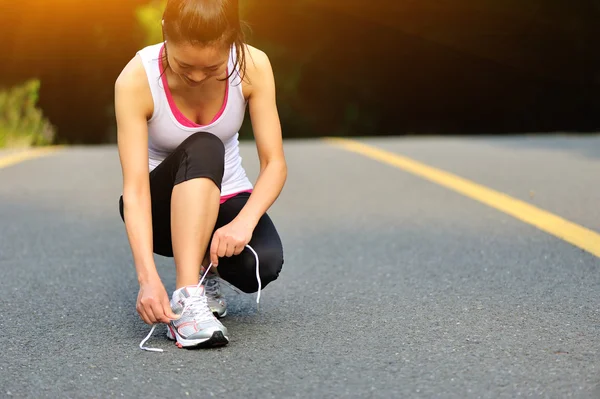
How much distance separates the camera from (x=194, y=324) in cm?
344

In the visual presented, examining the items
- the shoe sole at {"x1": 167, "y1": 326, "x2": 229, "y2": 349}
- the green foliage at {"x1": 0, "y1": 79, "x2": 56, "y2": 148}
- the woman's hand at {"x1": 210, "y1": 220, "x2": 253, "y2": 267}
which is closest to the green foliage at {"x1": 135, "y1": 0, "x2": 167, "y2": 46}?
the green foliage at {"x1": 0, "y1": 79, "x2": 56, "y2": 148}

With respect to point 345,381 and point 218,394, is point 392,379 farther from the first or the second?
point 218,394

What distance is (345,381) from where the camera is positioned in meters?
3.02

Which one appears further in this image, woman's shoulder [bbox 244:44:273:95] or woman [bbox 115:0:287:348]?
woman's shoulder [bbox 244:44:273:95]

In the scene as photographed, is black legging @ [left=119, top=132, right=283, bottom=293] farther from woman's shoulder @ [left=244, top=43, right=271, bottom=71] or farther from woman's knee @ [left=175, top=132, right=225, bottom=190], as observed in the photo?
woman's shoulder @ [left=244, top=43, right=271, bottom=71]

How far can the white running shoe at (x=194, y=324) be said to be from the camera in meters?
3.42

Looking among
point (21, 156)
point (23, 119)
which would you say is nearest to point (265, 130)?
point (21, 156)

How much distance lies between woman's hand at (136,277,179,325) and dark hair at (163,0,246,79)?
2.54 feet

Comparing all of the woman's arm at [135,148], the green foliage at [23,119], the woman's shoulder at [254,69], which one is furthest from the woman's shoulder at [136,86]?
the green foliage at [23,119]

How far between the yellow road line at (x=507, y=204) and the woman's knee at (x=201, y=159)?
226 cm

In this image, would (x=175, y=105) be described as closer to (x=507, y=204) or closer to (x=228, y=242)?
(x=228, y=242)

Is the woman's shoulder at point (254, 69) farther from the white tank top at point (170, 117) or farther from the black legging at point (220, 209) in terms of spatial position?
the black legging at point (220, 209)

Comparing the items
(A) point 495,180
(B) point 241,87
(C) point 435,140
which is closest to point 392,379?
(B) point 241,87

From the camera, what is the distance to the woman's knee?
3.58m
